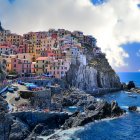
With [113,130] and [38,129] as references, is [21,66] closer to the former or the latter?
[113,130]

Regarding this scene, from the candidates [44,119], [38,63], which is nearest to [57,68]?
[38,63]

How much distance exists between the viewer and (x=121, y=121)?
287 feet

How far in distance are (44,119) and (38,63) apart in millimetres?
60074

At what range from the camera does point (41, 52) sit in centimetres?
14862

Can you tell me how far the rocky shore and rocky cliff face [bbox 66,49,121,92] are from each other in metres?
32.1

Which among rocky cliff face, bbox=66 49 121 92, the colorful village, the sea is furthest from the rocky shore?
rocky cliff face, bbox=66 49 121 92

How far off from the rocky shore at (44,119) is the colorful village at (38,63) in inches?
140

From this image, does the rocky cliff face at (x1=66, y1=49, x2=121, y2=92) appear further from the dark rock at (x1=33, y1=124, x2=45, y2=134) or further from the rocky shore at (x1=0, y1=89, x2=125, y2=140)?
the dark rock at (x1=33, y1=124, x2=45, y2=134)

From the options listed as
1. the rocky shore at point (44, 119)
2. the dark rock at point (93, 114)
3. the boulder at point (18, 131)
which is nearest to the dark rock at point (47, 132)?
the rocky shore at point (44, 119)

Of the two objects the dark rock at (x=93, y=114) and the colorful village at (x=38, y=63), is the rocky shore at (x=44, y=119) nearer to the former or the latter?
the dark rock at (x=93, y=114)

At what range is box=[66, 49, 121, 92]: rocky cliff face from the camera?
5451 inches

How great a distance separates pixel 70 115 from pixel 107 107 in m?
13.4

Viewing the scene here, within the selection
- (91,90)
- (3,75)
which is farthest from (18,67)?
(91,90)

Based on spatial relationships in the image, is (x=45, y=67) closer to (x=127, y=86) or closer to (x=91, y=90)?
(x=91, y=90)
